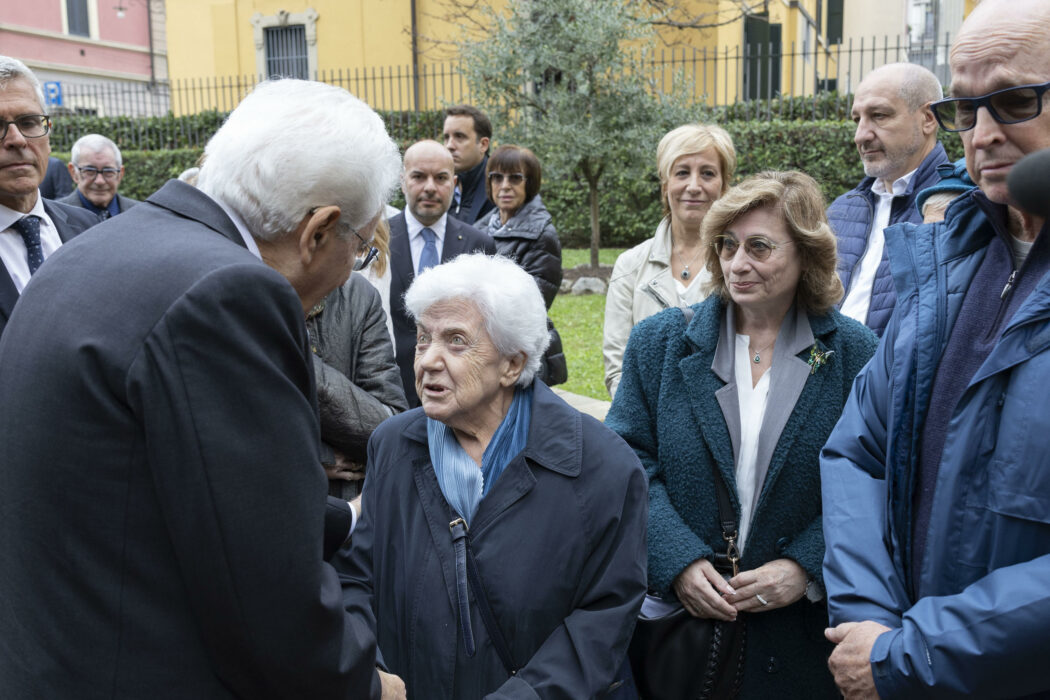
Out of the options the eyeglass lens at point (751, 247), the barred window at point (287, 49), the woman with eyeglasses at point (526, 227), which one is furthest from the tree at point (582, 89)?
the barred window at point (287, 49)

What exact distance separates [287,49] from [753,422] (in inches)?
1029

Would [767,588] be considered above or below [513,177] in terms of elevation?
below

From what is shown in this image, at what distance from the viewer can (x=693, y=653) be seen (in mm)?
2844

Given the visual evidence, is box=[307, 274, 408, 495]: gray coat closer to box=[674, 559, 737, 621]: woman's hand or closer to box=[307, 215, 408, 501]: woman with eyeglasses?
box=[307, 215, 408, 501]: woman with eyeglasses

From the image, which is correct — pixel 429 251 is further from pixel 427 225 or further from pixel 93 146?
pixel 93 146

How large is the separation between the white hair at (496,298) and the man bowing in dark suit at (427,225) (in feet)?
6.92

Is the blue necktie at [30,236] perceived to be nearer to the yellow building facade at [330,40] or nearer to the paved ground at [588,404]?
the paved ground at [588,404]

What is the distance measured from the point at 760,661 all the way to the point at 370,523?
49.3 inches

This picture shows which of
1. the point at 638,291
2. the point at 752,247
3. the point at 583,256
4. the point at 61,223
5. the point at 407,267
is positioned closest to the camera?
the point at 752,247

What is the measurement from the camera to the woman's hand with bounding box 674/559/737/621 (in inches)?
110

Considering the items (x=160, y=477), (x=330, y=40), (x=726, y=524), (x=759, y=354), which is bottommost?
(x=726, y=524)

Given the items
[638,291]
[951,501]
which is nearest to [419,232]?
[638,291]

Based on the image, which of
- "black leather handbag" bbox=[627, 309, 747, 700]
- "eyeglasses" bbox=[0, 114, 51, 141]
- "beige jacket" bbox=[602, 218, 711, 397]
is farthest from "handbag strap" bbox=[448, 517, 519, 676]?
"eyeglasses" bbox=[0, 114, 51, 141]

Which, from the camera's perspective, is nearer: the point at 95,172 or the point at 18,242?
the point at 18,242
